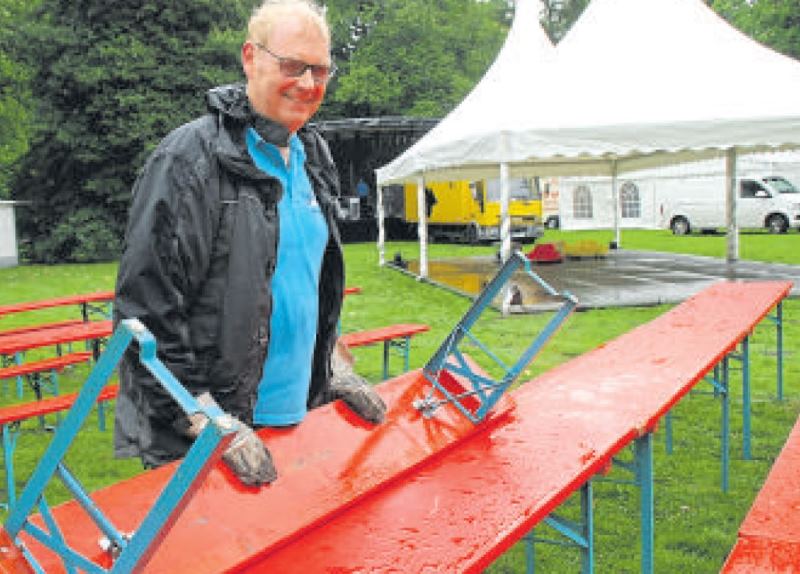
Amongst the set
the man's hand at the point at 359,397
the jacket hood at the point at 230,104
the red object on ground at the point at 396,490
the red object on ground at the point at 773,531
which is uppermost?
the jacket hood at the point at 230,104

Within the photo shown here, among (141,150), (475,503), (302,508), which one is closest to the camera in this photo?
(302,508)

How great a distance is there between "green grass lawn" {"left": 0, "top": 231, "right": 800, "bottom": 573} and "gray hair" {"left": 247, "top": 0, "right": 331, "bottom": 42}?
281 cm

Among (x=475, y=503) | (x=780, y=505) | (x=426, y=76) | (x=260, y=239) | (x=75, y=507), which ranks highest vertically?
(x=426, y=76)

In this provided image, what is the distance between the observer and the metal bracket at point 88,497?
1.35 m

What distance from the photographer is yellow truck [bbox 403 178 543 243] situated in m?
26.1

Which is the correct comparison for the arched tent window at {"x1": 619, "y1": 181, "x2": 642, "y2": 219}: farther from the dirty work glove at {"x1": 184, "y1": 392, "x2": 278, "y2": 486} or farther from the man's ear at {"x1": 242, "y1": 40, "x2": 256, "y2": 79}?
the dirty work glove at {"x1": 184, "y1": 392, "x2": 278, "y2": 486}

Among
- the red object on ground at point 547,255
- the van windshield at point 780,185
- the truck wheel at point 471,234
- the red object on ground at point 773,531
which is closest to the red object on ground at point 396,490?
the red object on ground at point 773,531

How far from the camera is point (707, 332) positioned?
4.83 meters

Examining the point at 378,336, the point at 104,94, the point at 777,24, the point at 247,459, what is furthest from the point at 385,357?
the point at 777,24

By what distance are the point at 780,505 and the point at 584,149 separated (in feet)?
29.1

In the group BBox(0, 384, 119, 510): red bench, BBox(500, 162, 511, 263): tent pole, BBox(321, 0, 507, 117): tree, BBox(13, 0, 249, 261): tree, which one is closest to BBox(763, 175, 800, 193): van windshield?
BBox(321, 0, 507, 117): tree

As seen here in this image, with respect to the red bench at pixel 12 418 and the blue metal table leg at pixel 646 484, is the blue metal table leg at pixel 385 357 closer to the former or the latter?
the red bench at pixel 12 418

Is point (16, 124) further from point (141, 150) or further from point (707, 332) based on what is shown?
point (707, 332)

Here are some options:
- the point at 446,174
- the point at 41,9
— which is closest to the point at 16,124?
the point at 41,9
